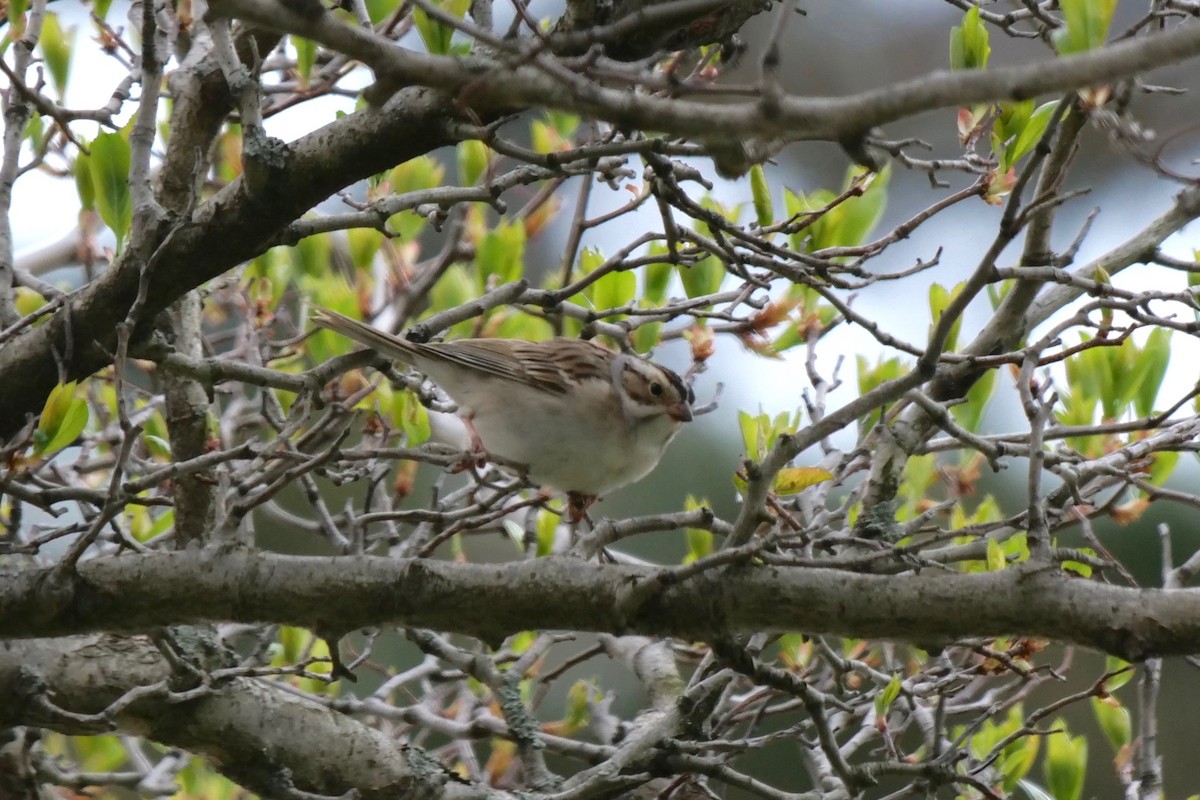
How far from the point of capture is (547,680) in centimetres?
443

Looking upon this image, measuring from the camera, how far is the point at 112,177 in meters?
3.19

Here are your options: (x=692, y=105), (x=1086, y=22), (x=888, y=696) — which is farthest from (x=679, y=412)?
(x=692, y=105)

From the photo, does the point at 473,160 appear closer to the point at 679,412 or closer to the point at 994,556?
the point at 679,412

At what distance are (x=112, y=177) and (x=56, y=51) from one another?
1202 millimetres

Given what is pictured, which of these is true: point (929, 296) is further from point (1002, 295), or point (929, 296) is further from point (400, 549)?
point (400, 549)

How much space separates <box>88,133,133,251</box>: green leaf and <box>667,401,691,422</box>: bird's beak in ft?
6.25

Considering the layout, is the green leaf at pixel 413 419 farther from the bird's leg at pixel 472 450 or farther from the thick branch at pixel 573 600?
the thick branch at pixel 573 600

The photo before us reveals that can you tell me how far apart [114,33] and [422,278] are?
1.37 m

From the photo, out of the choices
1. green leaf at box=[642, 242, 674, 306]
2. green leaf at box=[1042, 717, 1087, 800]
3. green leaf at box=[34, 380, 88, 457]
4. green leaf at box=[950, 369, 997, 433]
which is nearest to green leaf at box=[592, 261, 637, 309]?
green leaf at box=[642, 242, 674, 306]

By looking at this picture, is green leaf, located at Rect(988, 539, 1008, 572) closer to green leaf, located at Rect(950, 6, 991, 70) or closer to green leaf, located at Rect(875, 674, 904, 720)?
green leaf, located at Rect(875, 674, 904, 720)

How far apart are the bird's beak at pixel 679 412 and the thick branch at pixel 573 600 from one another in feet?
5.76

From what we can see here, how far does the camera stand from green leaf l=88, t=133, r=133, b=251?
3158mm

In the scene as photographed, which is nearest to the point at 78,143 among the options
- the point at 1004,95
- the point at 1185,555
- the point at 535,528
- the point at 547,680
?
the point at 535,528

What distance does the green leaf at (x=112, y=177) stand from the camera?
3.16 m
